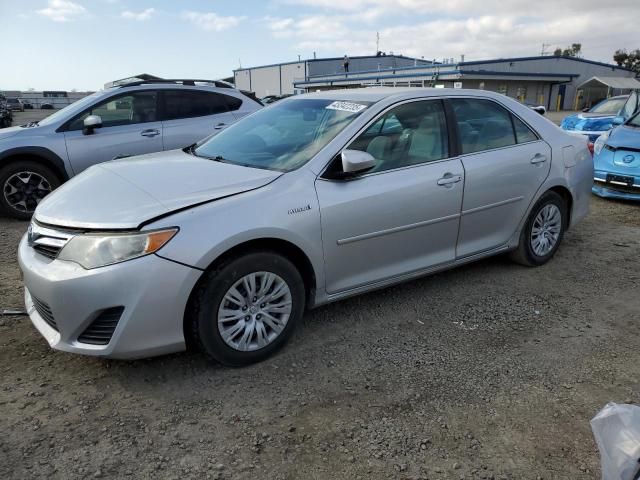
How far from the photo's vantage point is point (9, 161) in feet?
20.5

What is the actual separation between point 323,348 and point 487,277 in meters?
1.98

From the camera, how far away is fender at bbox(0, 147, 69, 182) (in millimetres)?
6137

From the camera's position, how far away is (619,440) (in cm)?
184

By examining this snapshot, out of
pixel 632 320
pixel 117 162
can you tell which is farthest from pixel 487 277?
pixel 117 162

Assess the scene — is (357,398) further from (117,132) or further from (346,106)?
(117,132)

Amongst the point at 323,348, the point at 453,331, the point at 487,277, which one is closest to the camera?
the point at 323,348

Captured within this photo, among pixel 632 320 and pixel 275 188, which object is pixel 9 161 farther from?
pixel 632 320

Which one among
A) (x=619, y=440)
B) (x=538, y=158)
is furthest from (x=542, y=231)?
(x=619, y=440)

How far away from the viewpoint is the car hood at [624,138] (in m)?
7.21

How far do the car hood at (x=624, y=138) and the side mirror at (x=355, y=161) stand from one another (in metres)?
5.72

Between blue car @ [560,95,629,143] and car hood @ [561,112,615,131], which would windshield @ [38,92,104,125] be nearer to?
blue car @ [560,95,629,143]

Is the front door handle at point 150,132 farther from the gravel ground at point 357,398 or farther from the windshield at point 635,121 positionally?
the windshield at point 635,121

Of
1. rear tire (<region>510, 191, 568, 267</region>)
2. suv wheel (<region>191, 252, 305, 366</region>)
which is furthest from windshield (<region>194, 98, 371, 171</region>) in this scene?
rear tire (<region>510, 191, 568, 267</region>)

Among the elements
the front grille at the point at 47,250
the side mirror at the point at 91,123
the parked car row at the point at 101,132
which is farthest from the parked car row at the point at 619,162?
the front grille at the point at 47,250
